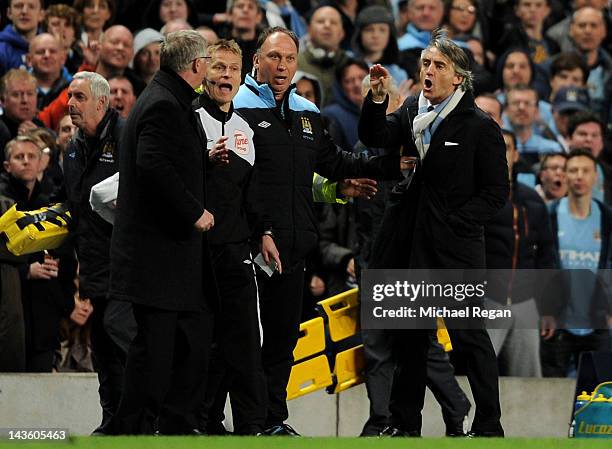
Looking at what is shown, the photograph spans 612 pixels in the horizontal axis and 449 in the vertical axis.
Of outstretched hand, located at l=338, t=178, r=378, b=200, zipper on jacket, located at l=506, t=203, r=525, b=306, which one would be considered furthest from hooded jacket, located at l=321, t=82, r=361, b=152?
outstretched hand, located at l=338, t=178, r=378, b=200

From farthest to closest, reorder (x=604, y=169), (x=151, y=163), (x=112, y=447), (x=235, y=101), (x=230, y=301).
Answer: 1. (x=604, y=169)
2. (x=235, y=101)
3. (x=230, y=301)
4. (x=151, y=163)
5. (x=112, y=447)

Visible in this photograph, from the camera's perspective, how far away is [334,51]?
12852mm

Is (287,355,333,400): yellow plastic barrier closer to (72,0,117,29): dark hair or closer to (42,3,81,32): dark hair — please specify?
(42,3,81,32): dark hair

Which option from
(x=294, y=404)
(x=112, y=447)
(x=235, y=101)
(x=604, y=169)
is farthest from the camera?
(x=604, y=169)

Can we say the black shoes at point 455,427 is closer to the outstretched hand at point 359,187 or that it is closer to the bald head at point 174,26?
the outstretched hand at point 359,187

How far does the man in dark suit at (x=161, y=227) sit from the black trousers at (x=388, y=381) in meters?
2.08

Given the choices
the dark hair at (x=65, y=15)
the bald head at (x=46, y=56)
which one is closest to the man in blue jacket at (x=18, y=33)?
the dark hair at (x=65, y=15)

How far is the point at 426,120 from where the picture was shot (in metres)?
8.00

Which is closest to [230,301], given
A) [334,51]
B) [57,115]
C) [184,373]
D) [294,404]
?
[184,373]

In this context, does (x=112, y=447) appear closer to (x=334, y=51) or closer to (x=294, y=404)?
(x=294, y=404)

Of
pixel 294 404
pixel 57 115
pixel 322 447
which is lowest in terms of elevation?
pixel 294 404

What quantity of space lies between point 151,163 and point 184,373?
1084 millimetres

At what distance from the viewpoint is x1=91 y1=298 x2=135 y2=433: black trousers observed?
860cm

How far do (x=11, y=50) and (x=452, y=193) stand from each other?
518 centimetres
